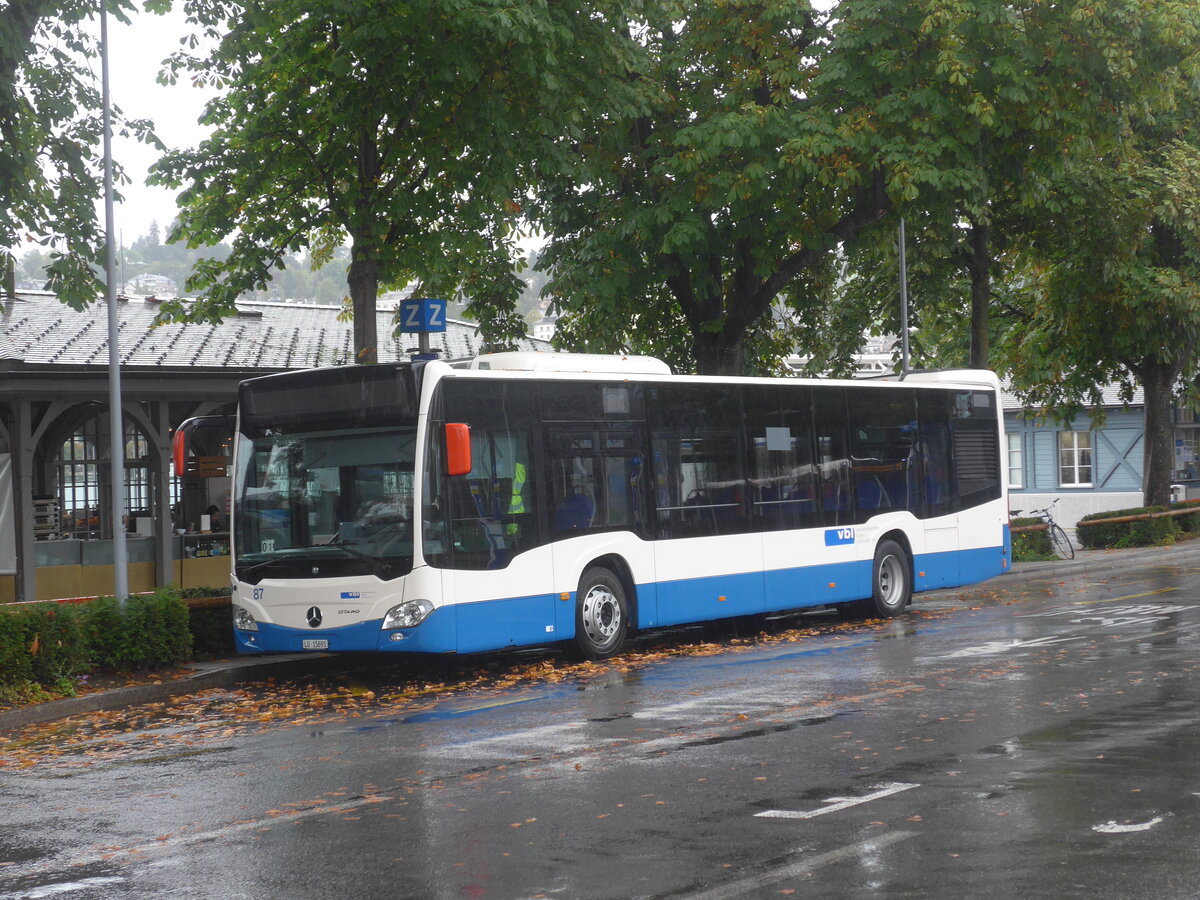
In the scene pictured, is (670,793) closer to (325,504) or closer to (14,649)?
(325,504)

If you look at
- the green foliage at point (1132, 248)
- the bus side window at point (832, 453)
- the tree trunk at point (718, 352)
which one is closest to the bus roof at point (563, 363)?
the bus side window at point (832, 453)

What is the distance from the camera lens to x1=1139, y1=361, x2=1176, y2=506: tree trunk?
35719 millimetres

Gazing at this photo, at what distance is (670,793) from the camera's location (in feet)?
26.8

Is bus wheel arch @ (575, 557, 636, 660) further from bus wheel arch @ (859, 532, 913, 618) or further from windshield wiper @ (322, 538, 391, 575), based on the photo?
bus wheel arch @ (859, 532, 913, 618)

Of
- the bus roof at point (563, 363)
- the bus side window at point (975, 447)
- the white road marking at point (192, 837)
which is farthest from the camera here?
the bus side window at point (975, 447)

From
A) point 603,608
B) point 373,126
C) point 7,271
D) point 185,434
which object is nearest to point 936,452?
point 603,608

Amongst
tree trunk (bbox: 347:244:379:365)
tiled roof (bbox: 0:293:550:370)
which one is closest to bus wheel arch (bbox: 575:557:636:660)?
tree trunk (bbox: 347:244:379:365)

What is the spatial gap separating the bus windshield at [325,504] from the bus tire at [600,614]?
2.37m

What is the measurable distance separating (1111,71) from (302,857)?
17.4 m

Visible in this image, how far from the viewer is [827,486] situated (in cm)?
1884

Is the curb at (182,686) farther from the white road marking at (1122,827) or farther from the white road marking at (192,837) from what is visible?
the white road marking at (1122,827)

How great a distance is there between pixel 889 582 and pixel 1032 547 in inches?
461

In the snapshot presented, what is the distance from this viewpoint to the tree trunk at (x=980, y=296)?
2755cm

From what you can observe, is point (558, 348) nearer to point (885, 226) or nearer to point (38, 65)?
point (885, 226)
